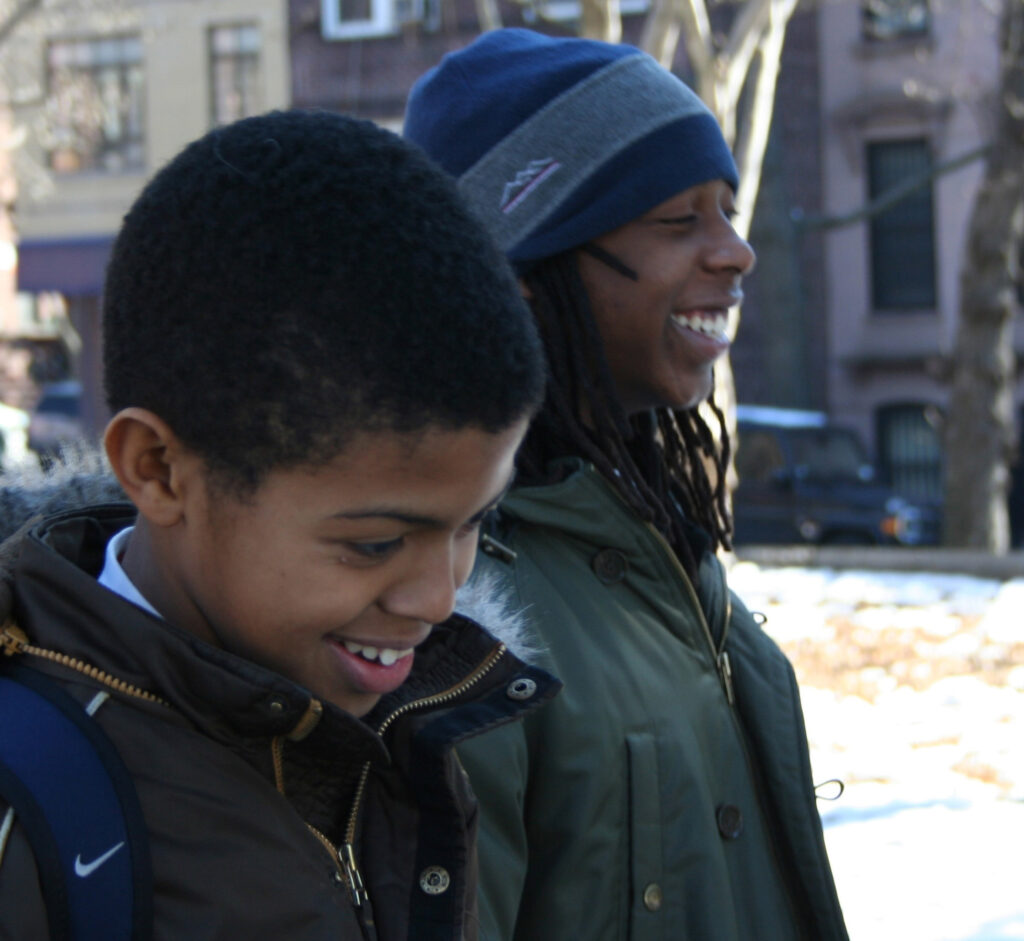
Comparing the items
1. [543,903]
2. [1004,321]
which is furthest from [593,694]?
[1004,321]

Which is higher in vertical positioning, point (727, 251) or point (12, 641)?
point (727, 251)

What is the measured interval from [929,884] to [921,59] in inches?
728

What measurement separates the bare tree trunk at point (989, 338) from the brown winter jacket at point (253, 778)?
11.7 meters

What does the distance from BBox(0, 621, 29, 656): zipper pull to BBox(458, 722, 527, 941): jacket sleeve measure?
20.8 inches

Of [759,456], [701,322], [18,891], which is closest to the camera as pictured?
[18,891]

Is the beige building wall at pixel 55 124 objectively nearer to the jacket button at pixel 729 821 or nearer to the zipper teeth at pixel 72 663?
the jacket button at pixel 729 821

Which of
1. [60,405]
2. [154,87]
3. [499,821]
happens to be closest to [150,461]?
[499,821]

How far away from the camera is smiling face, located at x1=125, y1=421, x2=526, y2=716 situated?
1230 millimetres

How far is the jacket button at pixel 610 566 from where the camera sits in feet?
6.20

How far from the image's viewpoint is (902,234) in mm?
21719

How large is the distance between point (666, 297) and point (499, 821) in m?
0.82

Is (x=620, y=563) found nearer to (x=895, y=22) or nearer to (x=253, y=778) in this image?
(x=253, y=778)

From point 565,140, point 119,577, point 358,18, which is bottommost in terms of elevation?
point 119,577

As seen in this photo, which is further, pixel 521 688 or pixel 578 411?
pixel 578 411
